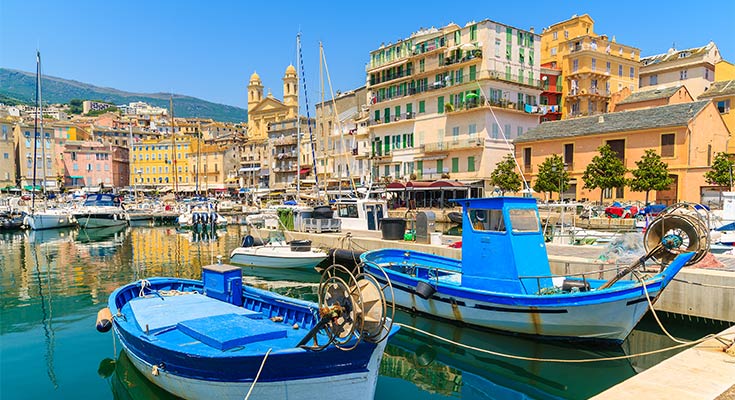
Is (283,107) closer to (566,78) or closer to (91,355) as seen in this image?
(566,78)

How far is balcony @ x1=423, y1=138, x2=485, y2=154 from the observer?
4772cm

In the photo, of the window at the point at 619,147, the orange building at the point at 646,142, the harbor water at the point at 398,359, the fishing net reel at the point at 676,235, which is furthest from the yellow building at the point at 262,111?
the fishing net reel at the point at 676,235

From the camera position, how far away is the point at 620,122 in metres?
41.8

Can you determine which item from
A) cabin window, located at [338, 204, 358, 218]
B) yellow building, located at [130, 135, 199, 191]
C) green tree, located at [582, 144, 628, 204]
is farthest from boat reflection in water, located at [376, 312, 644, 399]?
yellow building, located at [130, 135, 199, 191]

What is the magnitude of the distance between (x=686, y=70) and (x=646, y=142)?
84.4 feet

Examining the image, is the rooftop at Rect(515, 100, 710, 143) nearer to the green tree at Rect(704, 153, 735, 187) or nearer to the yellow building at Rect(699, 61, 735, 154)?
the green tree at Rect(704, 153, 735, 187)

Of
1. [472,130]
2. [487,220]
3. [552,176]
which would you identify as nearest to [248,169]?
[472,130]

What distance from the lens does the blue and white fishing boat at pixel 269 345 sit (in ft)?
23.6

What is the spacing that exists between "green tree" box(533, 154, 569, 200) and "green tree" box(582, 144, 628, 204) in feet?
8.85

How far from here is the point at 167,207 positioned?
58406mm

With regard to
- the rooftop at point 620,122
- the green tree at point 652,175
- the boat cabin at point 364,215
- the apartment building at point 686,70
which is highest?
the apartment building at point 686,70

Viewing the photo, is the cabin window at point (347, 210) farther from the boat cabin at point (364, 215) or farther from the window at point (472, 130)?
the window at point (472, 130)

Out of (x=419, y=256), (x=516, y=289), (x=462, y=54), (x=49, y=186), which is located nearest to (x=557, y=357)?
(x=516, y=289)

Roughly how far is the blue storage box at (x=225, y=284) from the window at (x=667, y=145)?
126ft
